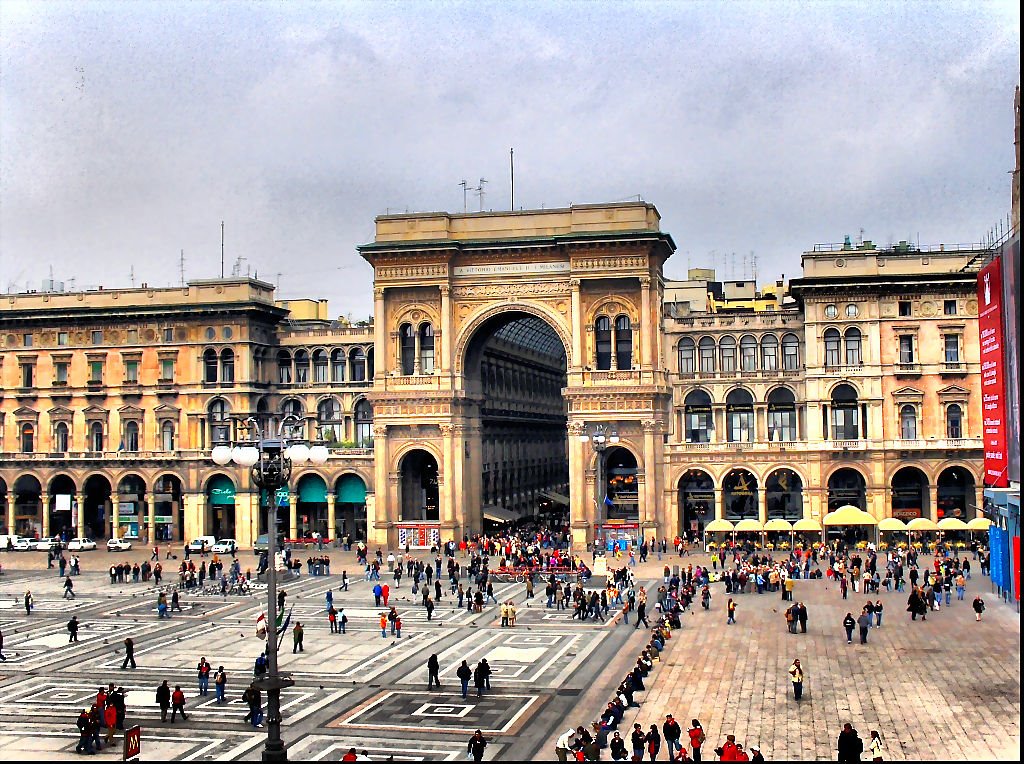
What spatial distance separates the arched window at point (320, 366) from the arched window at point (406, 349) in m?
10.8

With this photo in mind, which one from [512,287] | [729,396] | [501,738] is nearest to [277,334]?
[512,287]

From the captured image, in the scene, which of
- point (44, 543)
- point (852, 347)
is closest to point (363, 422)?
point (44, 543)

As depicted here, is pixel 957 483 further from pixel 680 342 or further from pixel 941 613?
pixel 941 613

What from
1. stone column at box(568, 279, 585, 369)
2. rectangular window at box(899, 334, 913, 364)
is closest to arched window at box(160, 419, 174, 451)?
stone column at box(568, 279, 585, 369)

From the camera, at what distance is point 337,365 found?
86.4 m

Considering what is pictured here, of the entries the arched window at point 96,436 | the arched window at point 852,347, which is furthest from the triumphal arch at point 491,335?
the arched window at point 96,436

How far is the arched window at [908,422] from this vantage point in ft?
241

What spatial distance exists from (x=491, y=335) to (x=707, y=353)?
49.3 ft

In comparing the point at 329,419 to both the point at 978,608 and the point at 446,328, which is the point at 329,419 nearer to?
the point at 446,328

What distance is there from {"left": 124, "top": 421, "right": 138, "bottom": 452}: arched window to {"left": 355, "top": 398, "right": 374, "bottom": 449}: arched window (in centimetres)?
1610

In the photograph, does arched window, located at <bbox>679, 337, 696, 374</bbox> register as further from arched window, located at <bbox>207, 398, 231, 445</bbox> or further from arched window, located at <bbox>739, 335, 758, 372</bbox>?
arched window, located at <bbox>207, 398, 231, 445</bbox>

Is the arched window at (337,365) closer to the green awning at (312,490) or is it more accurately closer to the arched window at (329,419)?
the arched window at (329,419)

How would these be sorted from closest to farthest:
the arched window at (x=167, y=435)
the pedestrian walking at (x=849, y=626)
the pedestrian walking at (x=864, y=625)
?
the pedestrian walking at (x=864, y=625), the pedestrian walking at (x=849, y=626), the arched window at (x=167, y=435)

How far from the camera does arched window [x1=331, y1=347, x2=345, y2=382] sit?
283ft
